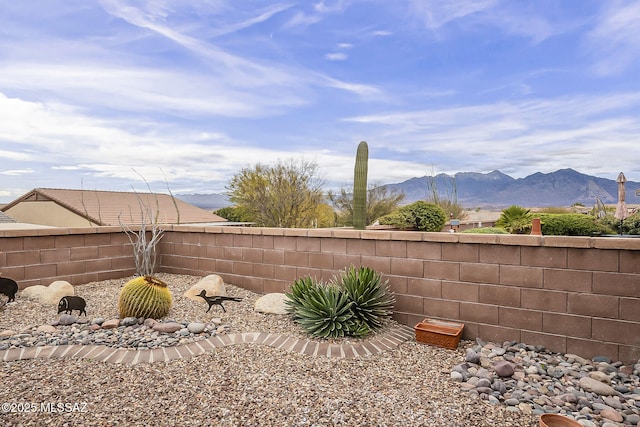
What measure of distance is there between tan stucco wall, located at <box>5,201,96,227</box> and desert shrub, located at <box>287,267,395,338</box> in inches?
636

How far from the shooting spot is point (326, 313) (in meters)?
4.30

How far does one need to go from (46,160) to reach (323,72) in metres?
7.10

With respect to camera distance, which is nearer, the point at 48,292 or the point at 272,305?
the point at 272,305

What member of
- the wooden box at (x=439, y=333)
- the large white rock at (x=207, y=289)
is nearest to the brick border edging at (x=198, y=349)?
the wooden box at (x=439, y=333)

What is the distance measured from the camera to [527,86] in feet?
33.3

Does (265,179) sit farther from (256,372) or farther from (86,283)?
(256,372)

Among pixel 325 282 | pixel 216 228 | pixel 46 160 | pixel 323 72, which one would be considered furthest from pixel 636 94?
pixel 46 160

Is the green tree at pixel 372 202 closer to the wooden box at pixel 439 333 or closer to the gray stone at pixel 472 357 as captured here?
the wooden box at pixel 439 333

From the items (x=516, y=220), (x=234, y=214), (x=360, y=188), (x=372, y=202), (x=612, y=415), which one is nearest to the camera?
(x=612, y=415)

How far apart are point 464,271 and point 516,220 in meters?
8.38

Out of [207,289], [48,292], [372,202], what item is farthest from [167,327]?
[372,202]

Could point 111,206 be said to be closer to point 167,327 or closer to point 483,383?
point 167,327

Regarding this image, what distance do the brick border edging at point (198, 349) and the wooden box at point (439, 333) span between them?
0.25 m

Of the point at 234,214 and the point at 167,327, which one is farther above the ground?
the point at 234,214
